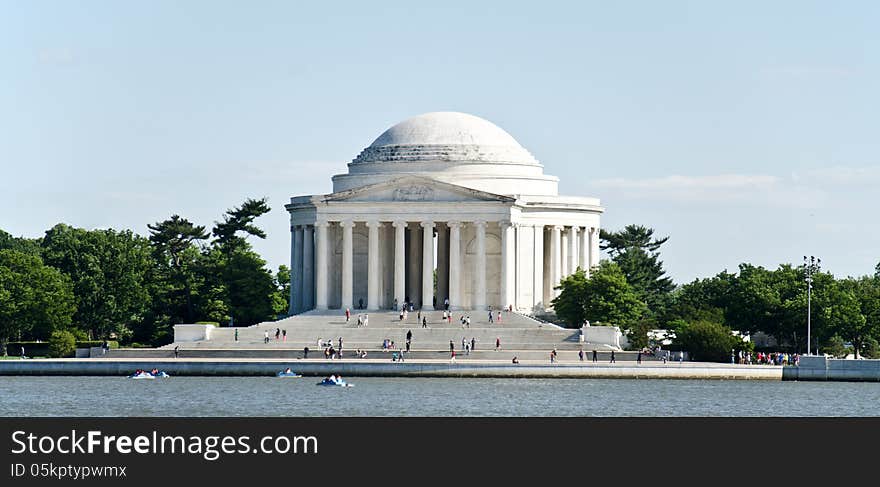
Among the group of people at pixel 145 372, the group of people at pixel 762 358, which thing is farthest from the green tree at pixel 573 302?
the group of people at pixel 145 372

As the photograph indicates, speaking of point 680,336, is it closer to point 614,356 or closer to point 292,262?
point 614,356

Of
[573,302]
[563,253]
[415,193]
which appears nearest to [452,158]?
[415,193]

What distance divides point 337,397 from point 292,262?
201ft

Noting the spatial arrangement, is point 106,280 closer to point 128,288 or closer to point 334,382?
point 128,288

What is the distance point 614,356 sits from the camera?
142375mm

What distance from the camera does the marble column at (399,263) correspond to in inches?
6501

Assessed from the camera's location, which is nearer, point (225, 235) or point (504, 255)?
point (504, 255)

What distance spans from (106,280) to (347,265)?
17.3m

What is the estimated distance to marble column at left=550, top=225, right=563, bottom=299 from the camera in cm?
17312

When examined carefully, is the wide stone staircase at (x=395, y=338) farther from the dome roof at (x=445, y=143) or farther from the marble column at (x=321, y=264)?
the dome roof at (x=445, y=143)

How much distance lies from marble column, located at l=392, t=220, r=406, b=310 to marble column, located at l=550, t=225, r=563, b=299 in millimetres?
12852
